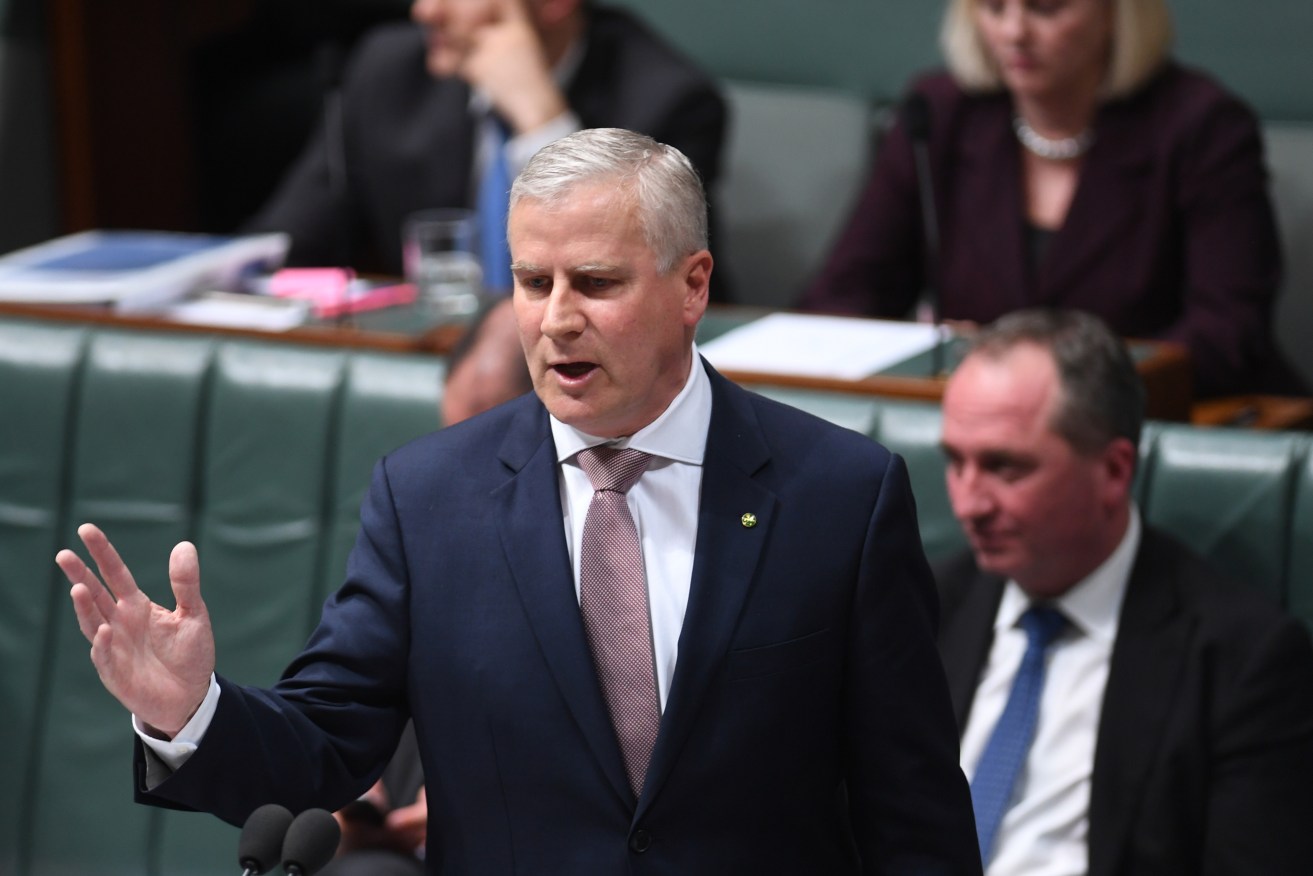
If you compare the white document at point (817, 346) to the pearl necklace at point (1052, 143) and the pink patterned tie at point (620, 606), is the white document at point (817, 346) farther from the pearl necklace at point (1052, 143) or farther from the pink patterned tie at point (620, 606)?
the pink patterned tie at point (620, 606)

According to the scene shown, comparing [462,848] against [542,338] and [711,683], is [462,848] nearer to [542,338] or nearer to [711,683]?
[711,683]

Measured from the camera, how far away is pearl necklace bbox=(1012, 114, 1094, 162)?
3154mm

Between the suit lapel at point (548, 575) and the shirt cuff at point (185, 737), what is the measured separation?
9.8 inches

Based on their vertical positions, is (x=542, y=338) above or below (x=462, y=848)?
above

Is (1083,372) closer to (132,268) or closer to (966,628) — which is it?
(966,628)

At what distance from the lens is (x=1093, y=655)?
221 cm

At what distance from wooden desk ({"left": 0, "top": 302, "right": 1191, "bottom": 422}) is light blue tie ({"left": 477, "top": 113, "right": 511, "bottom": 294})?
0.72 feet

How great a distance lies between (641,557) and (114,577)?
40 cm

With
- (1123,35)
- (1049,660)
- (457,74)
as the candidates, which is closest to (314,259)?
(457,74)

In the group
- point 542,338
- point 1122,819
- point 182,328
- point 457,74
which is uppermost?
point 542,338

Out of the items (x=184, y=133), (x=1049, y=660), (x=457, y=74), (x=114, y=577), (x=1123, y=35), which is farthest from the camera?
(x=184, y=133)

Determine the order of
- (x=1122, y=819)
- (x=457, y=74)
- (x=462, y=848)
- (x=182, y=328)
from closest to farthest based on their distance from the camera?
(x=462, y=848)
(x=1122, y=819)
(x=182, y=328)
(x=457, y=74)

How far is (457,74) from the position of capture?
3537 millimetres

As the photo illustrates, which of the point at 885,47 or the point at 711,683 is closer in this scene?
the point at 711,683
